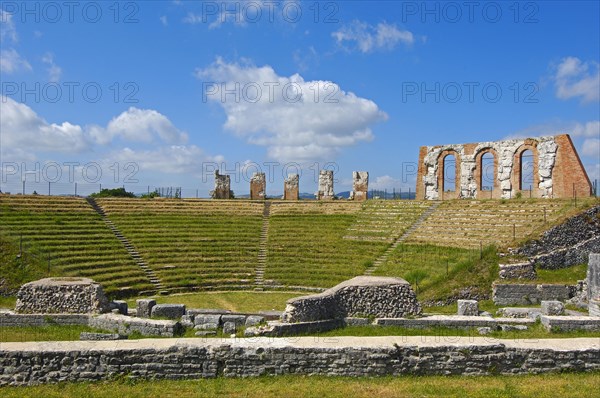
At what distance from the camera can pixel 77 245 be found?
25.5 meters

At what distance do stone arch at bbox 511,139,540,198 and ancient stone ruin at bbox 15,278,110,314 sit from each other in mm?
27770

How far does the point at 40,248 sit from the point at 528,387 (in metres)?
23.2

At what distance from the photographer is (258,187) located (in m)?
41.8

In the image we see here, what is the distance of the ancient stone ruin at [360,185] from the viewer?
39.7 m

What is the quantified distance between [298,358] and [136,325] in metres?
6.70

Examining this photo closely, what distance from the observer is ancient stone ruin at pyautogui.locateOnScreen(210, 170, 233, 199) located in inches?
1636

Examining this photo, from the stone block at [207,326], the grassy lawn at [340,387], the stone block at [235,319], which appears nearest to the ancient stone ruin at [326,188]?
the stone block at [235,319]

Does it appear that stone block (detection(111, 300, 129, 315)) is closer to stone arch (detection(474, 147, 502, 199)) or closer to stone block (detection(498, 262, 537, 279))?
stone block (detection(498, 262, 537, 279))

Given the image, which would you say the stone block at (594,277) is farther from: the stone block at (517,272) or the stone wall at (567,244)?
the stone wall at (567,244)

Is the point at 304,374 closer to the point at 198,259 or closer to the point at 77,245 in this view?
the point at 198,259

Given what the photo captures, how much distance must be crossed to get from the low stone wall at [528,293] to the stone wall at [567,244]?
2.60 m

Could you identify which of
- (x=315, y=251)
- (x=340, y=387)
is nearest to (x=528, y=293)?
(x=315, y=251)

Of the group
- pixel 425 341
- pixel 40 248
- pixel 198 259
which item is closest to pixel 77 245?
pixel 40 248

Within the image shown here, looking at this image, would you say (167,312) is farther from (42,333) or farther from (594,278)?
(594,278)
